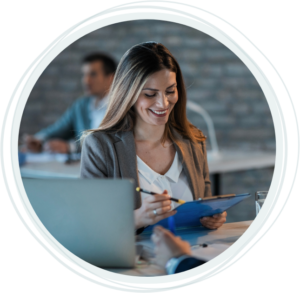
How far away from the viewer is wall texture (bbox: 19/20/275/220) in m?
3.41

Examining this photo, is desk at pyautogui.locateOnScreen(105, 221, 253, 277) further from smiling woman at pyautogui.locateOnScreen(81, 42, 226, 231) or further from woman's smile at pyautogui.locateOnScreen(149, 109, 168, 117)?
woman's smile at pyautogui.locateOnScreen(149, 109, 168, 117)

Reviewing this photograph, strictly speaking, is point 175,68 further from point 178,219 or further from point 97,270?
point 97,270

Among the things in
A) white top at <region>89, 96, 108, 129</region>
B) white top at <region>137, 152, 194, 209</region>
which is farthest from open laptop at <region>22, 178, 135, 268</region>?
white top at <region>89, 96, 108, 129</region>

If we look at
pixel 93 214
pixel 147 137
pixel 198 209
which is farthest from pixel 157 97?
pixel 93 214

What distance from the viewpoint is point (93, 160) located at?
1303mm

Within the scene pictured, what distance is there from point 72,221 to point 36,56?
45cm

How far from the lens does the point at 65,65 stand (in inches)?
139

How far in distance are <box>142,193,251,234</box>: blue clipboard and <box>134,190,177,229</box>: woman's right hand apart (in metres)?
0.03

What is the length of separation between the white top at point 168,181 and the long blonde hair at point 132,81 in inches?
5.2

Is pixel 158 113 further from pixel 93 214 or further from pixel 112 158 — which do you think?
pixel 93 214

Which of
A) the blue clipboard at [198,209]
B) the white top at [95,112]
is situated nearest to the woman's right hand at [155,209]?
the blue clipboard at [198,209]

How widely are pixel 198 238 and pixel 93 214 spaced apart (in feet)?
1.17

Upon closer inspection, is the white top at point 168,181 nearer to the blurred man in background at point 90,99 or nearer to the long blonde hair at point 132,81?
the long blonde hair at point 132,81

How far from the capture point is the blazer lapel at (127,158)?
130cm
